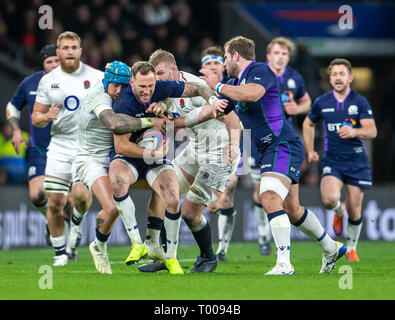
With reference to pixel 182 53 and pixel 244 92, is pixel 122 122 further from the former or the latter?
pixel 182 53

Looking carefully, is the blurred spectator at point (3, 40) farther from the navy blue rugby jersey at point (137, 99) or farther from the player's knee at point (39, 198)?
the navy blue rugby jersey at point (137, 99)

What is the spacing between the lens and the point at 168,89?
8.85 m

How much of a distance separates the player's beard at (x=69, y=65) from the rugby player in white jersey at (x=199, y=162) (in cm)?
159

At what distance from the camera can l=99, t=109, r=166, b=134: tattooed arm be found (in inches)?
338

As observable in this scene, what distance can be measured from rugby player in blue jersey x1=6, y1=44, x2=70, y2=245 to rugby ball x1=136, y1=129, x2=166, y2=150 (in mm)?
3354

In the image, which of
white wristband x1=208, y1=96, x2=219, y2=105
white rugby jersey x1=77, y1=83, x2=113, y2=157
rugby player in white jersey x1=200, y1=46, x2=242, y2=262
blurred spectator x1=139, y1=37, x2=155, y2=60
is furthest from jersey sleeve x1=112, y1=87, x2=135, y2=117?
blurred spectator x1=139, y1=37, x2=155, y2=60

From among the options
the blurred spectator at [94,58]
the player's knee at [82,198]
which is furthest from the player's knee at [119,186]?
the blurred spectator at [94,58]

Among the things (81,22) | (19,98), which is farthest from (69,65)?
(81,22)

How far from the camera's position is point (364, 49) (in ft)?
74.5

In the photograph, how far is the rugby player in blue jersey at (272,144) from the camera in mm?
8281

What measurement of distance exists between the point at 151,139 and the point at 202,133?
4.99 feet

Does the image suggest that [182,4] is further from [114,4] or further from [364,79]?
[364,79]

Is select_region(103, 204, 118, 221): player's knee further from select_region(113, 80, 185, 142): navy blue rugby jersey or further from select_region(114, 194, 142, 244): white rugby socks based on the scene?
select_region(113, 80, 185, 142): navy blue rugby jersey
